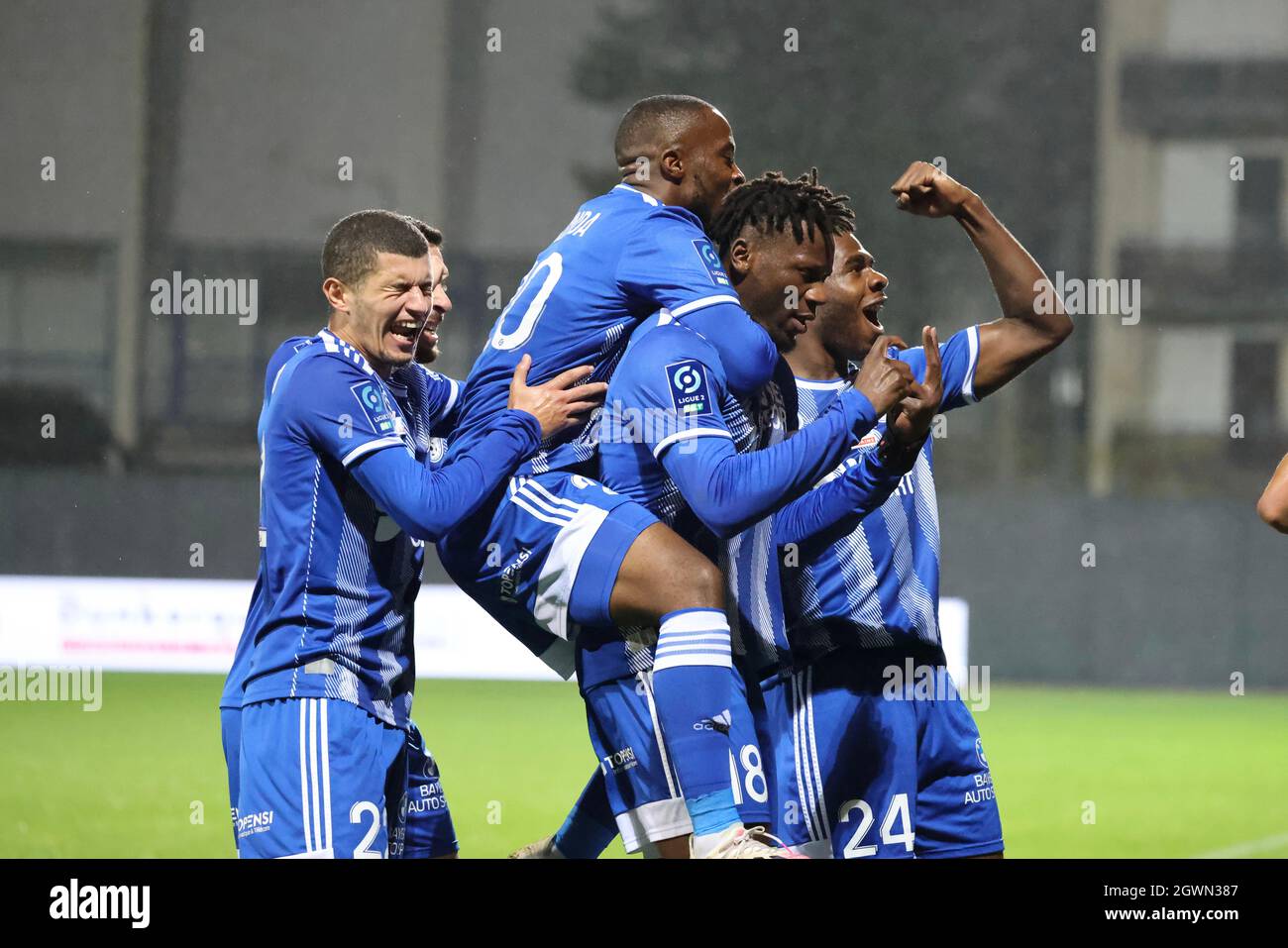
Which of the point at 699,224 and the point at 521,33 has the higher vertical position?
the point at 521,33

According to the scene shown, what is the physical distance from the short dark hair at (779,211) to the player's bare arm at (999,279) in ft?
0.72

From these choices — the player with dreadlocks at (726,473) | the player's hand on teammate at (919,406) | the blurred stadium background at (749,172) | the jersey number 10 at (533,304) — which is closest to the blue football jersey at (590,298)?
the jersey number 10 at (533,304)

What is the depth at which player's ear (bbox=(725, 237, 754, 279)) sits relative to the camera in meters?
4.09

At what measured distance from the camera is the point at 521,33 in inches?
592

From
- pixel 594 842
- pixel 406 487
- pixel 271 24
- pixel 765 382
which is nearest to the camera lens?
pixel 406 487

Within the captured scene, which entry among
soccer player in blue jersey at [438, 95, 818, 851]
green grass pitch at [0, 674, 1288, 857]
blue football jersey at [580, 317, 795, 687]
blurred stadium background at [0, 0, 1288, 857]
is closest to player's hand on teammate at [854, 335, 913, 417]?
soccer player in blue jersey at [438, 95, 818, 851]

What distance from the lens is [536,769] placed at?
9.33m

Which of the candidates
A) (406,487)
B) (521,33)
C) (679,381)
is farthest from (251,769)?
(521,33)

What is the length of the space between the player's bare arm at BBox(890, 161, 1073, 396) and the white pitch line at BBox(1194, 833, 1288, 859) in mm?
3861

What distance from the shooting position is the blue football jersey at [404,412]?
371 centimetres

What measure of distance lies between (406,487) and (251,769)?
2.49ft

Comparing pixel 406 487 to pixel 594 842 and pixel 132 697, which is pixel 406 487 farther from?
pixel 132 697

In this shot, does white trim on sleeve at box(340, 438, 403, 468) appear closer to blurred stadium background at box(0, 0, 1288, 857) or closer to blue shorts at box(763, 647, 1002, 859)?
blue shorts at box(763, 647, 1002, 859)

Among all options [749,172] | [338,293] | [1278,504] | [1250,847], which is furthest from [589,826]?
[749,172]
